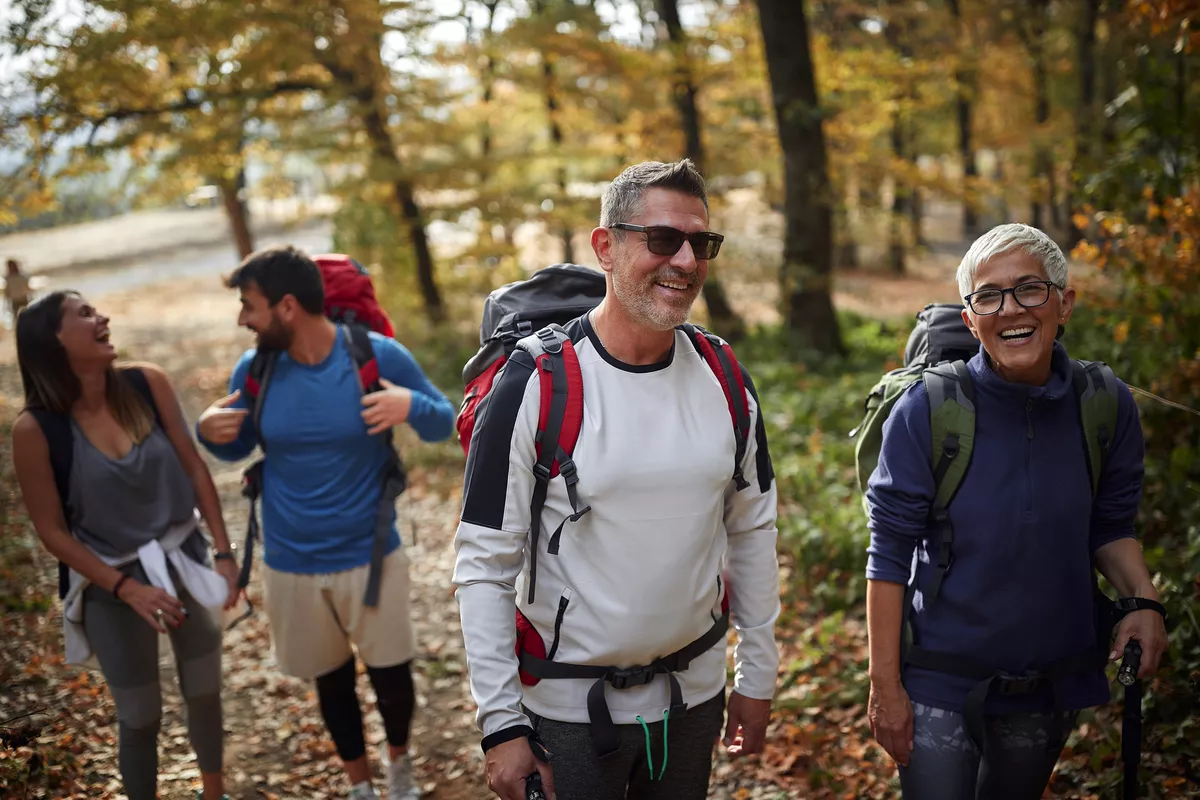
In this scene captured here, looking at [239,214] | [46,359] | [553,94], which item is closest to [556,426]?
[46,359]

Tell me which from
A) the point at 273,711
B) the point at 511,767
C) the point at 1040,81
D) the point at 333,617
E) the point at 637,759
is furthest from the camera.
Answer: the point at 1040,81

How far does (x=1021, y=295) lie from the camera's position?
245cm

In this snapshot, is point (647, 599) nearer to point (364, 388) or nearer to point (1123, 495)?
point (1123, 495)

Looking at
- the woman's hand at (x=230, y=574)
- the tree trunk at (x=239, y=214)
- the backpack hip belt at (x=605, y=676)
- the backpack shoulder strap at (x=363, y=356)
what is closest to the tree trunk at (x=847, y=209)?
the backpack shoulder strap at (x=363, y=356)

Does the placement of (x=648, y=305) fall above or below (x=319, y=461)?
above

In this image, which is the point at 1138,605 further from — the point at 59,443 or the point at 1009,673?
the point at 59,443

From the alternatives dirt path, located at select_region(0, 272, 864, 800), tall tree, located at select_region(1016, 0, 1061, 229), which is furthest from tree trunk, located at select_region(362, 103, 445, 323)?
tall tree, located at select_region(1016, 0, 1061, 229)

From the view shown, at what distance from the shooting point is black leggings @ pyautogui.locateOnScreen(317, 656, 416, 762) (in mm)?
4016

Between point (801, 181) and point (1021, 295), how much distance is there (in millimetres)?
8532

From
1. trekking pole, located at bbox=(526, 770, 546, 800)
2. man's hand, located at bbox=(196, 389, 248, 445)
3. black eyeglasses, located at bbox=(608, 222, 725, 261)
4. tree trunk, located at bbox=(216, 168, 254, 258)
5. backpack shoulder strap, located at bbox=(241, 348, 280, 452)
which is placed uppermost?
tree trunk, located at bbox=(216, 168, 254, 258)

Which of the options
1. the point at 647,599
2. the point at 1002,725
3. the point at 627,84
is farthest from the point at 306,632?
the point at 627,84

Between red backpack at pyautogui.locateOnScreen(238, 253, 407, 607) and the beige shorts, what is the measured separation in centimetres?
8

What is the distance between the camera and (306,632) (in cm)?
386

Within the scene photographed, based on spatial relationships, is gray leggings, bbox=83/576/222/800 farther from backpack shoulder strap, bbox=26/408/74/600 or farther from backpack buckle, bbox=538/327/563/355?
backpack buckle, bbox=538/327/563/355
